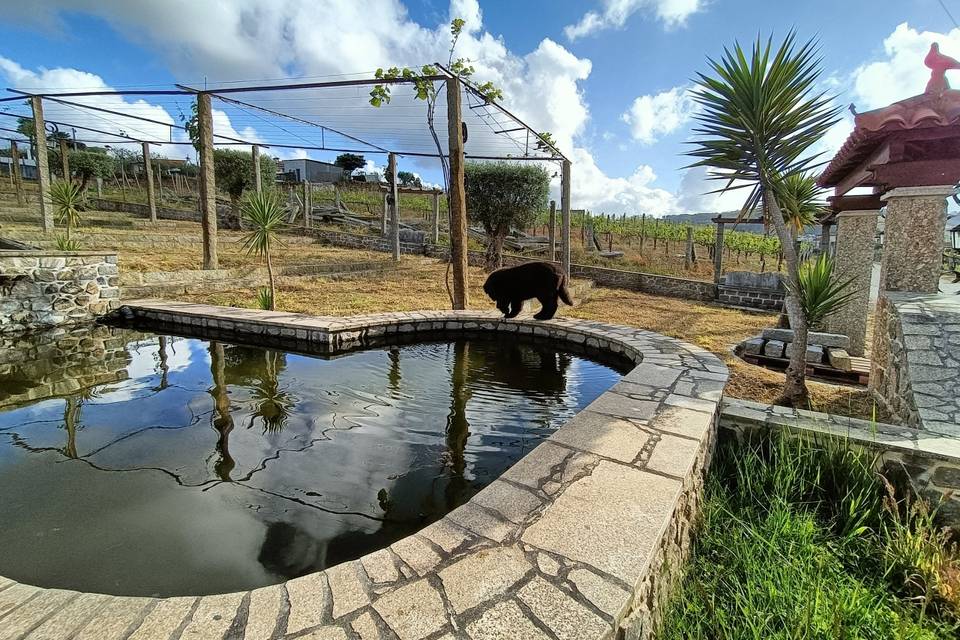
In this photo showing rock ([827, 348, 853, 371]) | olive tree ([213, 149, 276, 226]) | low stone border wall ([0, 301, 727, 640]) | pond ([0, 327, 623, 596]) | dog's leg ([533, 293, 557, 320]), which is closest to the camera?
low stone border wall ([0, 301, 727, 640])

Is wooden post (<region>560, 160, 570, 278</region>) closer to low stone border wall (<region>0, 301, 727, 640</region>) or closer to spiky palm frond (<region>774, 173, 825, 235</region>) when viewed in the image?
spiky palm frond (<region>774, 173, 825, 235</region>)

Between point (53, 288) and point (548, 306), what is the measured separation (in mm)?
7346

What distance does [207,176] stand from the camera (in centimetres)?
853

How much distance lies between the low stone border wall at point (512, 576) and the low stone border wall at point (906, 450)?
73cm

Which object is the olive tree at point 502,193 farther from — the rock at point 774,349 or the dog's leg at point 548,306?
the rock at point 774,349

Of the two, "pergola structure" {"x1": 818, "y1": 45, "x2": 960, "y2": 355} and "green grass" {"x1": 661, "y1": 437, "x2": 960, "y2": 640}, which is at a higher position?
"pergola structure" {"x1": 818, "y1": 45, "x2": 960, "y2": 355}

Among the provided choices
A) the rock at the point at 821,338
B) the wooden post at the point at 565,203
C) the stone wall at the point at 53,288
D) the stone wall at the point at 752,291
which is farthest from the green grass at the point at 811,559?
the stone wall at the point at 53,288

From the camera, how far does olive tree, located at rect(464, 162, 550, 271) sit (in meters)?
12.0

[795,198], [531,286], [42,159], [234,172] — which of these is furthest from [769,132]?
[234,172]

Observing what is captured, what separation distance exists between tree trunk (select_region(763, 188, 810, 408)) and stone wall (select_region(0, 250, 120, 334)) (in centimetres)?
901

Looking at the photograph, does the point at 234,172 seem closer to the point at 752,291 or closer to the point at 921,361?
the point at 752,291

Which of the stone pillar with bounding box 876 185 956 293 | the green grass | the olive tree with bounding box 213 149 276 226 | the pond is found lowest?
the green grass

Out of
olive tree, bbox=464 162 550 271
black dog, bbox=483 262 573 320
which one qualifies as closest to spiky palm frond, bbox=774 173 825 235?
black dog, bbox=483 262 573 320

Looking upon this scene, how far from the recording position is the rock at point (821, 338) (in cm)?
594
